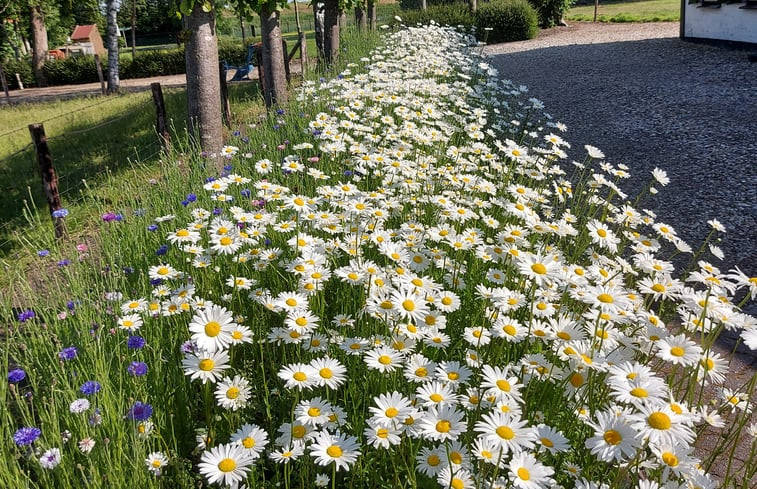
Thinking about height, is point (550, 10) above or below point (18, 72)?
above

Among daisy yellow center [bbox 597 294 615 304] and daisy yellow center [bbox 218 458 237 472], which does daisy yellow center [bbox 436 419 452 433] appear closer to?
daisy yellow center [bbox 218 458 237 472]

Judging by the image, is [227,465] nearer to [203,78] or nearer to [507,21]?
[203,78]

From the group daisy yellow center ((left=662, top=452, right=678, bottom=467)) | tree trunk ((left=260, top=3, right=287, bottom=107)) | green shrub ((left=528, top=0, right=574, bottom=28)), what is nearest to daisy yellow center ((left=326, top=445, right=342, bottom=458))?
daisy yellow center ((left=662, top=452, right=678, bottom=467))

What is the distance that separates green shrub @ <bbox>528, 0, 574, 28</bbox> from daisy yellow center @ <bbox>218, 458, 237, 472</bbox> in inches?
1034

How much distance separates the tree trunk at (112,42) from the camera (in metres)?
15.4

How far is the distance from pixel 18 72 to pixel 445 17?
80.5ft

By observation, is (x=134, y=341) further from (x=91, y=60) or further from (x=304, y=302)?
(x=91, y=60)

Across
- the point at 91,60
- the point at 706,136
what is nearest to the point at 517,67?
the point at 706,136

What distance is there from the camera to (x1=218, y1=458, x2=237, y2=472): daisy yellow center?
1.41 m

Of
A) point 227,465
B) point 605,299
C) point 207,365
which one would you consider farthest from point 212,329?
point 605,299

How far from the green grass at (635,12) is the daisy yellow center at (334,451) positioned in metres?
28.9

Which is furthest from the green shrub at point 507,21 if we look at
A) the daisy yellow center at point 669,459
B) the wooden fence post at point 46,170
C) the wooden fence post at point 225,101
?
the daisy yellow center at point 669,459

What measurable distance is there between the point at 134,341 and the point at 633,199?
5.64m

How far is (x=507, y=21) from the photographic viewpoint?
69.6 feet
